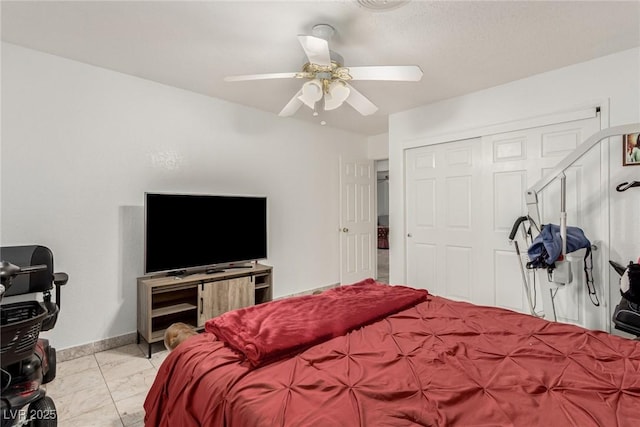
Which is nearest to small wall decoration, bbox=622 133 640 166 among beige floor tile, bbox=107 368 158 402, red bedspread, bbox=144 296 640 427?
red bedspread, bbox=144 296 640 427

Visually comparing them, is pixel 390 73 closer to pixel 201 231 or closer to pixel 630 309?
pixel 630 309

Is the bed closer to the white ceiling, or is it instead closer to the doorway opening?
the white ceiling

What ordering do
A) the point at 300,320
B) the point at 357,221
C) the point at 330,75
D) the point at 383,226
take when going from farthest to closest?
the point at 383,226
the point at 357,221
the point at 330,75
the point at 300,320

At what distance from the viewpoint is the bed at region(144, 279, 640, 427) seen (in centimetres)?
104

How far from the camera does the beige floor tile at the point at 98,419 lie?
191 cm

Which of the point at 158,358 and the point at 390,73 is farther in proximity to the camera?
the point at 158,358

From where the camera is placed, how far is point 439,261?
12.7 ft

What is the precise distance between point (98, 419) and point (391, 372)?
187cm

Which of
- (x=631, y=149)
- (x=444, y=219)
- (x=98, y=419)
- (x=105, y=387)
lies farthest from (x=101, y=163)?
(x=631, y=149)

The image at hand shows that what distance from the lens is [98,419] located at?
196cm

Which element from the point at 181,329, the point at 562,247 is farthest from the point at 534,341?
the point at 181,329

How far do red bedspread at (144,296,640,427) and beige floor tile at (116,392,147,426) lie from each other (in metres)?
0.55

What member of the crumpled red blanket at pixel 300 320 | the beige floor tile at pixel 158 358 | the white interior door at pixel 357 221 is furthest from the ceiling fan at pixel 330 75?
the white interior door at pixel 357 221

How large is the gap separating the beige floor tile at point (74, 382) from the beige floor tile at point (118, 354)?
0.51 feet
